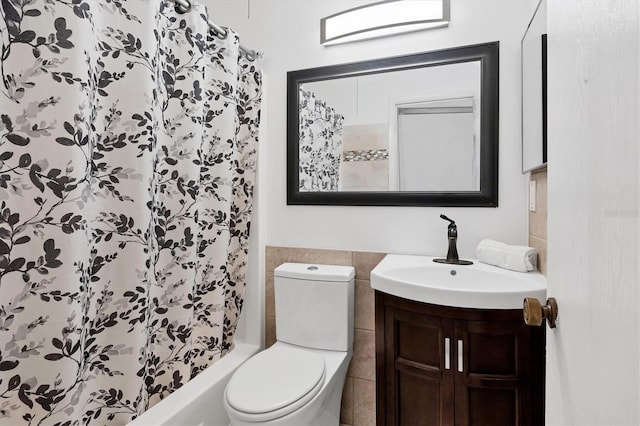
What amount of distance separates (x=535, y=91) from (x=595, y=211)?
1012mm

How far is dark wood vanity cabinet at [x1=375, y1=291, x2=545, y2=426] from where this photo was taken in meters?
1.08

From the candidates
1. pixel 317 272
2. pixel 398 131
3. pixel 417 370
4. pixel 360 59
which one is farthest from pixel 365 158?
pixel 417 370

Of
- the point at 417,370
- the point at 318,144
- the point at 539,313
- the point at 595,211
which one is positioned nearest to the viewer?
the point at 595,211

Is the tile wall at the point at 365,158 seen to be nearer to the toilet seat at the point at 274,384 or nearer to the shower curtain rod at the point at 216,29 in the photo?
the shower curtain rod at the point at 216,29

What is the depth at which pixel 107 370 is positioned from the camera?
3.47 ft

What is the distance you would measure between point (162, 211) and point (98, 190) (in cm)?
23

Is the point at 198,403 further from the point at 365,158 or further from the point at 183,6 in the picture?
the point at 183,6

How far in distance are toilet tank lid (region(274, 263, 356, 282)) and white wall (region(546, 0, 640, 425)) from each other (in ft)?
3.17

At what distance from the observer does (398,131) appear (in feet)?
5.54

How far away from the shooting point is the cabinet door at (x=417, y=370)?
3.81 feet

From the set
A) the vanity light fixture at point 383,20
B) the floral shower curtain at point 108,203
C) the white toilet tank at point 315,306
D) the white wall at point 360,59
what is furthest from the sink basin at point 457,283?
the vanity light fixture at point 383,20

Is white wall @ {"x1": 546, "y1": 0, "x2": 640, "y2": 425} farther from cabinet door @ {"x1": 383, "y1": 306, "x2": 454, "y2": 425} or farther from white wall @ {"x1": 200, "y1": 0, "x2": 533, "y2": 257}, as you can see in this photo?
white wall @ {"x1": 200, "y1": 0, "x2": 533, "y2": 257}

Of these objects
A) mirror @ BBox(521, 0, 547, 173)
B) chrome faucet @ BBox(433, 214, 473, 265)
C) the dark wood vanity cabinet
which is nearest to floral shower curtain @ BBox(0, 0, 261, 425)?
the dark wood vanity cabinet

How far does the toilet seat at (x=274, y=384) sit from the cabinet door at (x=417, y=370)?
29 cm
